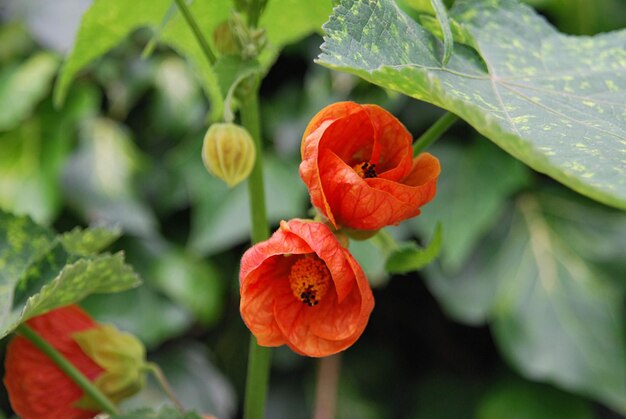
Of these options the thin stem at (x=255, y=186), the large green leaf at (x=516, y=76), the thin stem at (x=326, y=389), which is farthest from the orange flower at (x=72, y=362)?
the thin stem at (x=326, y=389)

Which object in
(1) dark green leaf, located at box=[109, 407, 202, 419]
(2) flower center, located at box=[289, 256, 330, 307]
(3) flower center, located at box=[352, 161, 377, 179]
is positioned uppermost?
(3) flower center, located at box=[352, 161, 377, 179]

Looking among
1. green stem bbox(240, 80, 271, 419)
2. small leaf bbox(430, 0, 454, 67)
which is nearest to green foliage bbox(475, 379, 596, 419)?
green stem bbox(240, 80, 271, 419)

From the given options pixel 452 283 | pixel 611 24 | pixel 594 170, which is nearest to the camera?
pixel 594 170

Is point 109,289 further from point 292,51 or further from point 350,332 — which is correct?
point 292,51

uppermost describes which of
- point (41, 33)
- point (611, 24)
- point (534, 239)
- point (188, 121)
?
point (41, 33)

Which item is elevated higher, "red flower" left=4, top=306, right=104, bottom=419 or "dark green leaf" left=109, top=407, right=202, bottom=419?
"red flower" left=4, top=306, right=104, bottom=419

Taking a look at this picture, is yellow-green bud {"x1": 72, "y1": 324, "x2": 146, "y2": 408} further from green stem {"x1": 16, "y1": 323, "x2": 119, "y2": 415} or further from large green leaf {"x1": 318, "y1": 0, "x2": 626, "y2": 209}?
large green leaf {"x1": 318, "y1": 0, "x2": 626, "y2": 209}

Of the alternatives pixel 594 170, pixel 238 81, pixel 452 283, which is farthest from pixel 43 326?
pixel 452 283

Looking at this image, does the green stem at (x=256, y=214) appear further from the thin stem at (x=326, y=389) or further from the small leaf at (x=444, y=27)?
the thin stem at (x=326, y=389)
